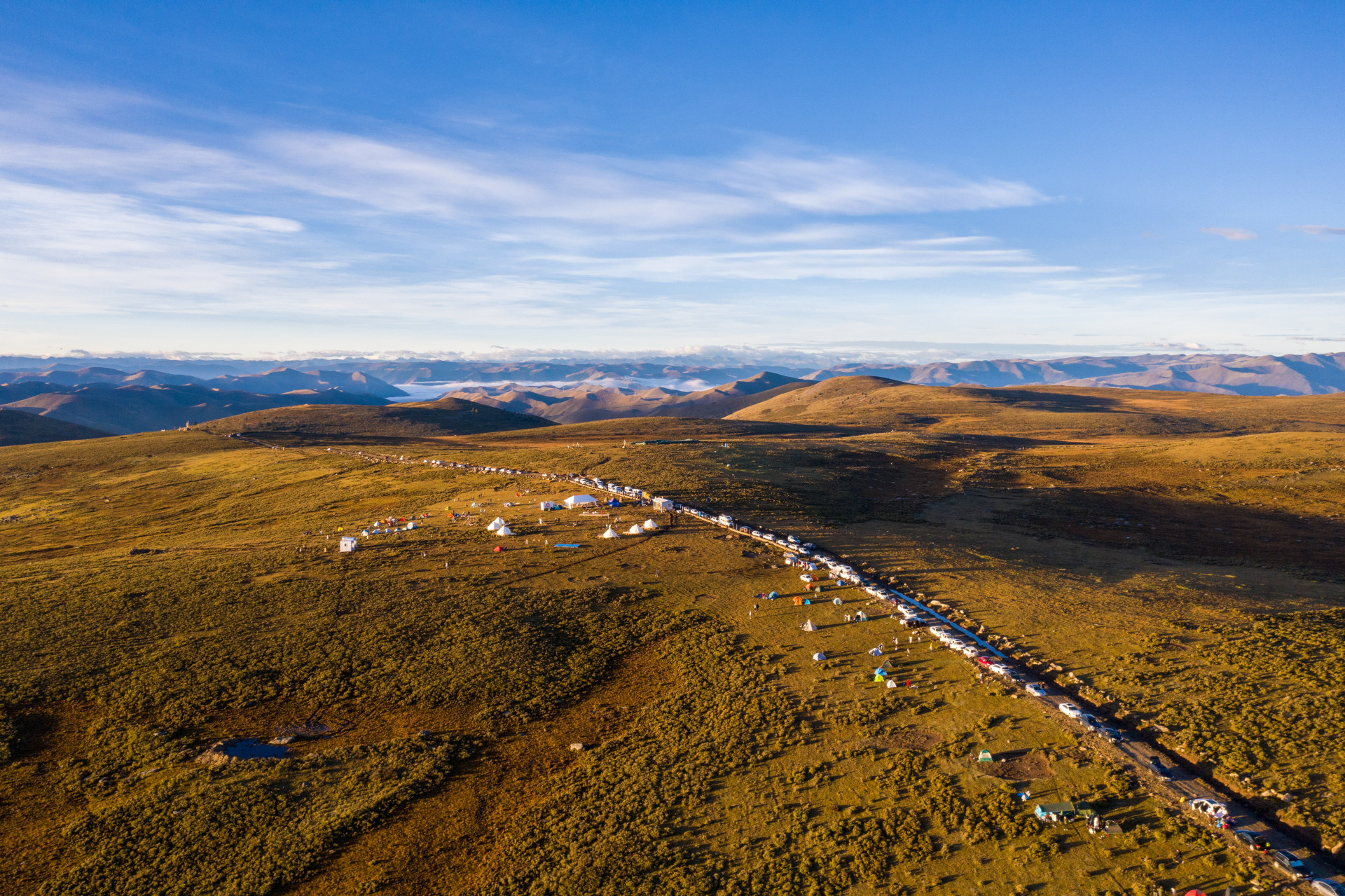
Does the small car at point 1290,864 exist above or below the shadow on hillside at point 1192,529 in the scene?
above

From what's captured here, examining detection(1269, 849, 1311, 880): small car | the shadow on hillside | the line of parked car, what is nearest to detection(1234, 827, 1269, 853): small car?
the line of parked car

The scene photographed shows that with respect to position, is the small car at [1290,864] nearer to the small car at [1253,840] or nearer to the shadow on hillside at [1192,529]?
the small car at [1253,840]

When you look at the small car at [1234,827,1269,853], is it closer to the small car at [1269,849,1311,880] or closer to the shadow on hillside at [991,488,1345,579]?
the small car at [1269,849,1311,880]

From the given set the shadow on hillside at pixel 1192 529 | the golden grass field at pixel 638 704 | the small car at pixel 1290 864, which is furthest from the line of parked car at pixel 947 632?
the shadow on hillside at pixel 1192 529

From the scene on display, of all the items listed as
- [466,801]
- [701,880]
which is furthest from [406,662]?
[701,880]

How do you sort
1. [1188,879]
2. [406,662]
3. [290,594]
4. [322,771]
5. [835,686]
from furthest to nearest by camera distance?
1. [290,594]
2. [406,662]
3. [835,686]
4. [322,771]
5. [1188,879]

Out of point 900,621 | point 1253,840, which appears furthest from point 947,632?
point 1253,840

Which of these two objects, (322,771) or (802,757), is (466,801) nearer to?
(322,771)
